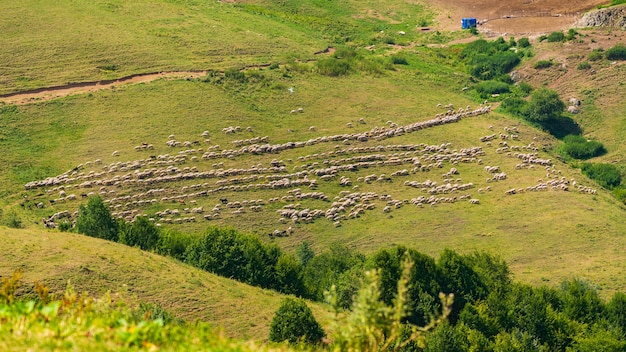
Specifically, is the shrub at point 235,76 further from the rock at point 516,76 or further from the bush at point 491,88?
the rock at point 516,76

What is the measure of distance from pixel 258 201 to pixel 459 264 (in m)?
24.9

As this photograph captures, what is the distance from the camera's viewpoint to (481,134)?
350 feet

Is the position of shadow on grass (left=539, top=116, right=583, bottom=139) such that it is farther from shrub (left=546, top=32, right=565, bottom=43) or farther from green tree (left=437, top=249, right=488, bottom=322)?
green tree (left=437, top=249, right=488, bottom=322)

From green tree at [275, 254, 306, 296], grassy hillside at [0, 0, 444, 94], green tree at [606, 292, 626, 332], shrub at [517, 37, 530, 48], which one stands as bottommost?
green tree at [606, 292, 626, 332]

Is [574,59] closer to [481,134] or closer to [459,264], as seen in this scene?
[481,134]

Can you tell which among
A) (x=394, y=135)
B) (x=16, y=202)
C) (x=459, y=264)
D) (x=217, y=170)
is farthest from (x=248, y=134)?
(x=459, y=264)

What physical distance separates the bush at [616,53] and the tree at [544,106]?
1778cm

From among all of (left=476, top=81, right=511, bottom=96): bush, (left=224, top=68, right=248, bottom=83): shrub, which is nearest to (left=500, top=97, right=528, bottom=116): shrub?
(left=476, top=81, right=511, bottom=96): bush

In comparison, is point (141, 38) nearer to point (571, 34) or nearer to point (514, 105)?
point (514, 105)

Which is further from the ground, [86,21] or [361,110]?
[86,21]

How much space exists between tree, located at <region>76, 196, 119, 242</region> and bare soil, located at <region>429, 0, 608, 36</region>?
90.8 m

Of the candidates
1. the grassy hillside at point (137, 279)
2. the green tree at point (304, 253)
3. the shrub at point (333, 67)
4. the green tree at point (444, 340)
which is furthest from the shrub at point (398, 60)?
the green tree at point (444, 340)

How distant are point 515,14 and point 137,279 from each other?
117 m

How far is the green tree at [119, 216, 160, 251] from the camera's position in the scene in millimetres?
75500
